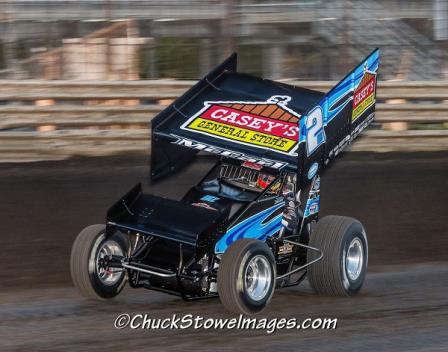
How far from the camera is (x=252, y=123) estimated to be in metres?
8.41

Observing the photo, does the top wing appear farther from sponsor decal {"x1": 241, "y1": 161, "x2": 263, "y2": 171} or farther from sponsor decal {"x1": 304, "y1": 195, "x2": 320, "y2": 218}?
sponsor decal {"x1": 304, "y1": 195, "x2": 320, "y2": 218}

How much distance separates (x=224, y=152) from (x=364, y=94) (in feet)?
5.60

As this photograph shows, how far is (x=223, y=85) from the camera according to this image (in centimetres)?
899

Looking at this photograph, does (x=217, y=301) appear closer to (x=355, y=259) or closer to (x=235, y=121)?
(x=355, y=259)

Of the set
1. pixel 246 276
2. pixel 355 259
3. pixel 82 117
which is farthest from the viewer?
pixel 82 117

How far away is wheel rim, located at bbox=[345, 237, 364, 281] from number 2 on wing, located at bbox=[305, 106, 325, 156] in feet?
3.04

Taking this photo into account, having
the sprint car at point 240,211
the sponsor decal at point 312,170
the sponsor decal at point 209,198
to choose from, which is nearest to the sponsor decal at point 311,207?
the sprint car at point 240,211

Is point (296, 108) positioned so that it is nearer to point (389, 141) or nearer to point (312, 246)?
point (312, 246)

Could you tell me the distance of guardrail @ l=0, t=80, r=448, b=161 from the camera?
12.6 m

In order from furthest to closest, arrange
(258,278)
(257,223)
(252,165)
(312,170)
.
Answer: (252,165)
(312,170)
(257,223)
(258,278)

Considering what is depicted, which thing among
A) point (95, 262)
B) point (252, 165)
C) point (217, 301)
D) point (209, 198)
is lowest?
point (217, 301)

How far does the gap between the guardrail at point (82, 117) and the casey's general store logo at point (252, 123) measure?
180 inches

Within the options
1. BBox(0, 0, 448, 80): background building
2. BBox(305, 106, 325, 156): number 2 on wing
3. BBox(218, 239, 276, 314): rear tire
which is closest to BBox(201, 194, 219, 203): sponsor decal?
BBox(218, 239, 276, 314): rear tire

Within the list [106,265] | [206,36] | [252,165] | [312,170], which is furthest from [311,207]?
[206,36]
